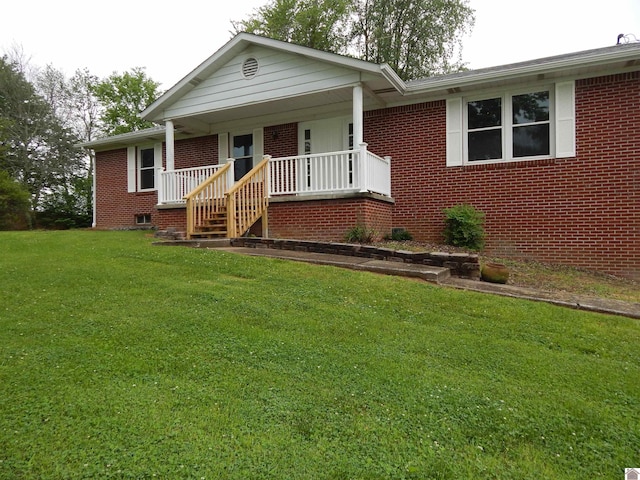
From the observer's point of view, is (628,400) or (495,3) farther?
(495,3)

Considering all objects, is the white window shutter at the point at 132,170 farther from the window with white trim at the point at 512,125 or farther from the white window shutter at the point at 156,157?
the window with white trim at the point at 512,125

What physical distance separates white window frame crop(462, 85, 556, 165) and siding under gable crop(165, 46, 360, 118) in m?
2.67

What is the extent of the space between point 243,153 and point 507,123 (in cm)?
719

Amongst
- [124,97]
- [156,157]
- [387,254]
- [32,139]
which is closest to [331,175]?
[387,254]

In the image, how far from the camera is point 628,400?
262 cm

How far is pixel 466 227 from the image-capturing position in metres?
8.34

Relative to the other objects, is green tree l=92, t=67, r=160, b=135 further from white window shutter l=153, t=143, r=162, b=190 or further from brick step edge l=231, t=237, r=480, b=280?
brick step edge l=231, t=237, r=480, b=280

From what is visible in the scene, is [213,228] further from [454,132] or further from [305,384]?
[305,384]

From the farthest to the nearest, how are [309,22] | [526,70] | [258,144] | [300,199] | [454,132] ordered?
1. [309,22]
2. [258,144]
3. [454,132]
4. [300,199]
5. [526,70]

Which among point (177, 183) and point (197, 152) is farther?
point (197, 152)

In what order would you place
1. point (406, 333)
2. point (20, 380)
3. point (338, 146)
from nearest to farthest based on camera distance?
point (20, 380)
point (406, 333)
point (338, 146)

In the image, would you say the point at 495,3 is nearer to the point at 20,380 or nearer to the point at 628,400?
the point at 628,400

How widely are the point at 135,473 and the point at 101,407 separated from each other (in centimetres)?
63

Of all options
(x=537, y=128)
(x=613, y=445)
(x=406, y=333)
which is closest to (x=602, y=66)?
(x=537, y=128)
